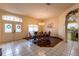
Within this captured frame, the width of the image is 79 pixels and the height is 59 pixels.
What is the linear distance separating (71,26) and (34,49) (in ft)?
4.86

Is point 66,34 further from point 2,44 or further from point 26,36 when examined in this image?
point 2,44

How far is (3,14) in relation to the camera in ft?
9.80

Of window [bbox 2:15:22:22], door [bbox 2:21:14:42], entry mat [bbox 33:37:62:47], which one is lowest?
entry mat [bbox 33:37:62:47]

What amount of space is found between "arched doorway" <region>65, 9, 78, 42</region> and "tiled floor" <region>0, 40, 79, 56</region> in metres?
0.21

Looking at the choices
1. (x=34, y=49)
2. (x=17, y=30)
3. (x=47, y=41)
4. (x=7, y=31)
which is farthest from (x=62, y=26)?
(x=7, y=31)

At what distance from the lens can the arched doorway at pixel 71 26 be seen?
3.34 meters

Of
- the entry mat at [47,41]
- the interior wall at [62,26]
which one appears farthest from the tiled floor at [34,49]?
the interior wall at [62,26]

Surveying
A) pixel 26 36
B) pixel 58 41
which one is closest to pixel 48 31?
pixel 58 41

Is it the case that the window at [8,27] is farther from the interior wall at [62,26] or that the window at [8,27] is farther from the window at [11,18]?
the interior wall at [62,26]

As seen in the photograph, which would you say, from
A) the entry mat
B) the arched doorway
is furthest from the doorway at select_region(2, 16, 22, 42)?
the arched doorway

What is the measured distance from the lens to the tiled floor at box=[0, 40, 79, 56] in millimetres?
3203

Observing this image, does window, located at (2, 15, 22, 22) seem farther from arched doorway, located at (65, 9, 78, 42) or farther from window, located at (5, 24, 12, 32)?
arched doorway, located at (65, 9, 78, 42)

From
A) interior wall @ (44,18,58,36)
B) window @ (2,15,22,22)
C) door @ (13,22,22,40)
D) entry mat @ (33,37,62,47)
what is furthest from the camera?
entry mat @ (33,37,62,47)

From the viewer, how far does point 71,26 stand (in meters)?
3.50
